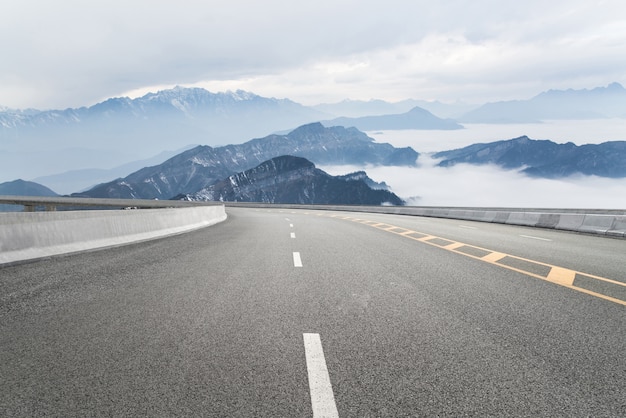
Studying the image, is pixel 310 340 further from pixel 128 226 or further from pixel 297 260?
pixel 128 226

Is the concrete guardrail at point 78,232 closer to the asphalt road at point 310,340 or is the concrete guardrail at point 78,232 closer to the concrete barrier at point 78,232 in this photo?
the concrete barrier at point 78,232

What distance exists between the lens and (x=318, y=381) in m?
3.29

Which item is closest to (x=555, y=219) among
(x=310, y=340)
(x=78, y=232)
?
(x=78, y=232)

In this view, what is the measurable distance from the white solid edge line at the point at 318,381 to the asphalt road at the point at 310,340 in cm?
2

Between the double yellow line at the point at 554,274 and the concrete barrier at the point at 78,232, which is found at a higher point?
the concrete barrier at the point at 78,232

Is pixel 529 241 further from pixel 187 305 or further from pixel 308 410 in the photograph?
pixel 308 410

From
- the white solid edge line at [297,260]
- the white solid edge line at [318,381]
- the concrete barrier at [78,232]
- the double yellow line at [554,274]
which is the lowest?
the double yellow line at [554,274]

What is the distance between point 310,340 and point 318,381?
0.94 m

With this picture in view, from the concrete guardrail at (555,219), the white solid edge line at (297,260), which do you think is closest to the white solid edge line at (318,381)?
the white solid edge line at (297,260)

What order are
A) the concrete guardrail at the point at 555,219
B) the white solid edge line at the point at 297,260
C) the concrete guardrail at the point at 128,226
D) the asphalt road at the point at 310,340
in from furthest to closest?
the concrete guardrail at the point at 555,219
the concrete guardrail at the point at 128,226
the white solid edge line at the point at 297,260
the asphalt road at the point at 310,340

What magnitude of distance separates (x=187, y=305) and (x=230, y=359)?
2.04 meters

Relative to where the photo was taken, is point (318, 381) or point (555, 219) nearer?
point (318, 381)

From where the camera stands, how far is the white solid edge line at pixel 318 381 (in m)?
2.84

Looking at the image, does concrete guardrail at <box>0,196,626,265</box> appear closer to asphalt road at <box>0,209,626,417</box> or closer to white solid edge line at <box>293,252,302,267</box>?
asphalt road at <box>0,209,626,417</box>
